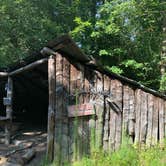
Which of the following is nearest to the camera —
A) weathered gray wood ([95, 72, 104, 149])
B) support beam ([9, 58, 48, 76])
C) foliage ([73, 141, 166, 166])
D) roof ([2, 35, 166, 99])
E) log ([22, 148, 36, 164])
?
foliage ([73, 141, 166, 166])

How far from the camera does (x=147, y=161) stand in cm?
645

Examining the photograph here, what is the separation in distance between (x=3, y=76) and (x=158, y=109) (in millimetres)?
4620

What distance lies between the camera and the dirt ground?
782cm

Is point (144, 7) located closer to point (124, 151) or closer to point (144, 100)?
point (144, 100)

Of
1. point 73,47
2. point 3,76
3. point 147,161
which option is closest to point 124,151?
point 147,161

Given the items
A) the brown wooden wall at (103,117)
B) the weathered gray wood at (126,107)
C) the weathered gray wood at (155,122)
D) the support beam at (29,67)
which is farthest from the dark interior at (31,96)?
the weathered gray wood at (155,122)

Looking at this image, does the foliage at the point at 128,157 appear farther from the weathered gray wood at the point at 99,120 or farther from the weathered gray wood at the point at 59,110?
the weathered gray wood at the point at 59,110

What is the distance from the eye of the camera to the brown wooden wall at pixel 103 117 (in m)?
7.29

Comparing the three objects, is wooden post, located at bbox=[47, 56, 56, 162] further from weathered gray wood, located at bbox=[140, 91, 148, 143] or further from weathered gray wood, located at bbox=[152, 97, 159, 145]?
weathered gray wood, located at bbox=[152, 97, 159, 145]

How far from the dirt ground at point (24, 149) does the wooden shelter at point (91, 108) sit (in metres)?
0.80

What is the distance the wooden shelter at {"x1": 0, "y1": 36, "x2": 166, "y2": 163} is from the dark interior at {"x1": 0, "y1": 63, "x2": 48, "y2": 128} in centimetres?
113

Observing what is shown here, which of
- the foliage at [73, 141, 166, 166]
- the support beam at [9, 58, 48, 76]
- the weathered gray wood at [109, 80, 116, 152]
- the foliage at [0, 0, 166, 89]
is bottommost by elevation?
the foliage at [73, 141, 166, 166]

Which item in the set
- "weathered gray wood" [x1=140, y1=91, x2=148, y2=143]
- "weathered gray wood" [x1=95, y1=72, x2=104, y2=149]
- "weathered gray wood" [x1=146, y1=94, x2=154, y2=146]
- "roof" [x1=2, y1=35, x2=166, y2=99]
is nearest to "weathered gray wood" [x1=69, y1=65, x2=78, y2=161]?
"roof" [x1=2, y1=35, x2=166, y2=99]

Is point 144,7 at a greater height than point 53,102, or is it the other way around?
point 144,7
